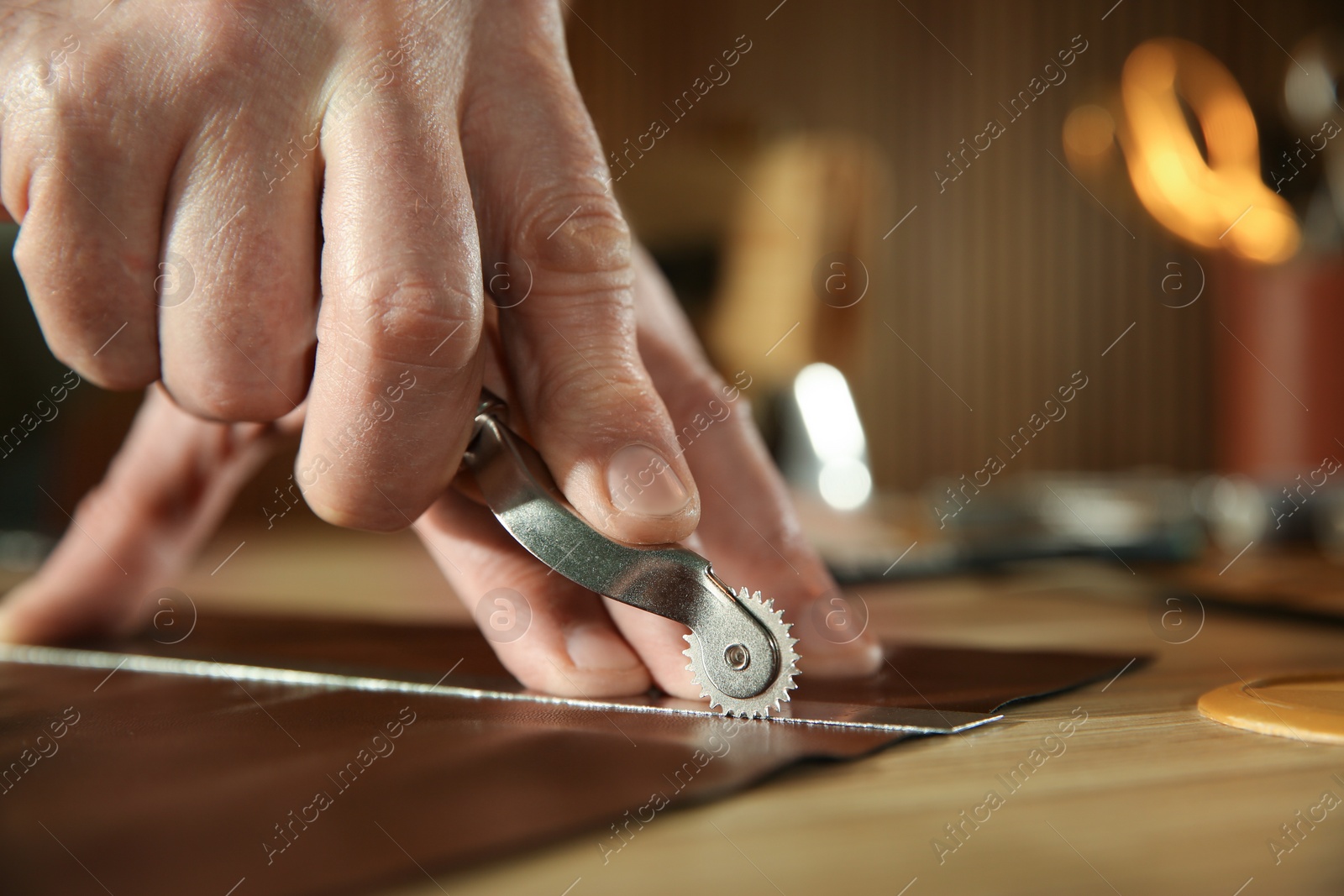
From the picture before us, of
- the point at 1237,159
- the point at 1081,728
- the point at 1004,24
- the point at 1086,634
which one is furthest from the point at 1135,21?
the point at 1081,728

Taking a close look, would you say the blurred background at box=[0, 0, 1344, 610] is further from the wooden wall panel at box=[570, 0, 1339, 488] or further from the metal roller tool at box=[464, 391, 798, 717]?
the metal roller tool at box=[464, 391, 798, 717]

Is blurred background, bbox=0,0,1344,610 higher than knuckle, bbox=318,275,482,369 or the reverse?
higher

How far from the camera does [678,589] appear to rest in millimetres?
354

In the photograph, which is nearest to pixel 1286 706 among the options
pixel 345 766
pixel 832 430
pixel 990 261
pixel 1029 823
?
pixel 1029 823

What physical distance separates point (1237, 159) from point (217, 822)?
4.70 ft

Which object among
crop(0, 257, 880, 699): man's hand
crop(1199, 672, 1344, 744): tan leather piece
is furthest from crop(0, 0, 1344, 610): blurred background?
crop(1199, 672, 1344, 744): tan leather piece

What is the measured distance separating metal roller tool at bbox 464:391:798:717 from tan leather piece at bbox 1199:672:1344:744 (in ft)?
0.42

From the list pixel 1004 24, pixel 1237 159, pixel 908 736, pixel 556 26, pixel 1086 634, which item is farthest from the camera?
pixel 1004 24

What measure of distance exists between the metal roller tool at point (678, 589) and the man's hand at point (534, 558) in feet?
0.12

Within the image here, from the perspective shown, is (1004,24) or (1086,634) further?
(1004,24)

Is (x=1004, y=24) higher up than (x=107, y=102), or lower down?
higher up

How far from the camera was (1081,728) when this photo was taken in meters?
0.32

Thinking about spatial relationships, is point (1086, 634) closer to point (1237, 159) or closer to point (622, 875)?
point (622, 875)

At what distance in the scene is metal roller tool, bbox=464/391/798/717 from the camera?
34cm
